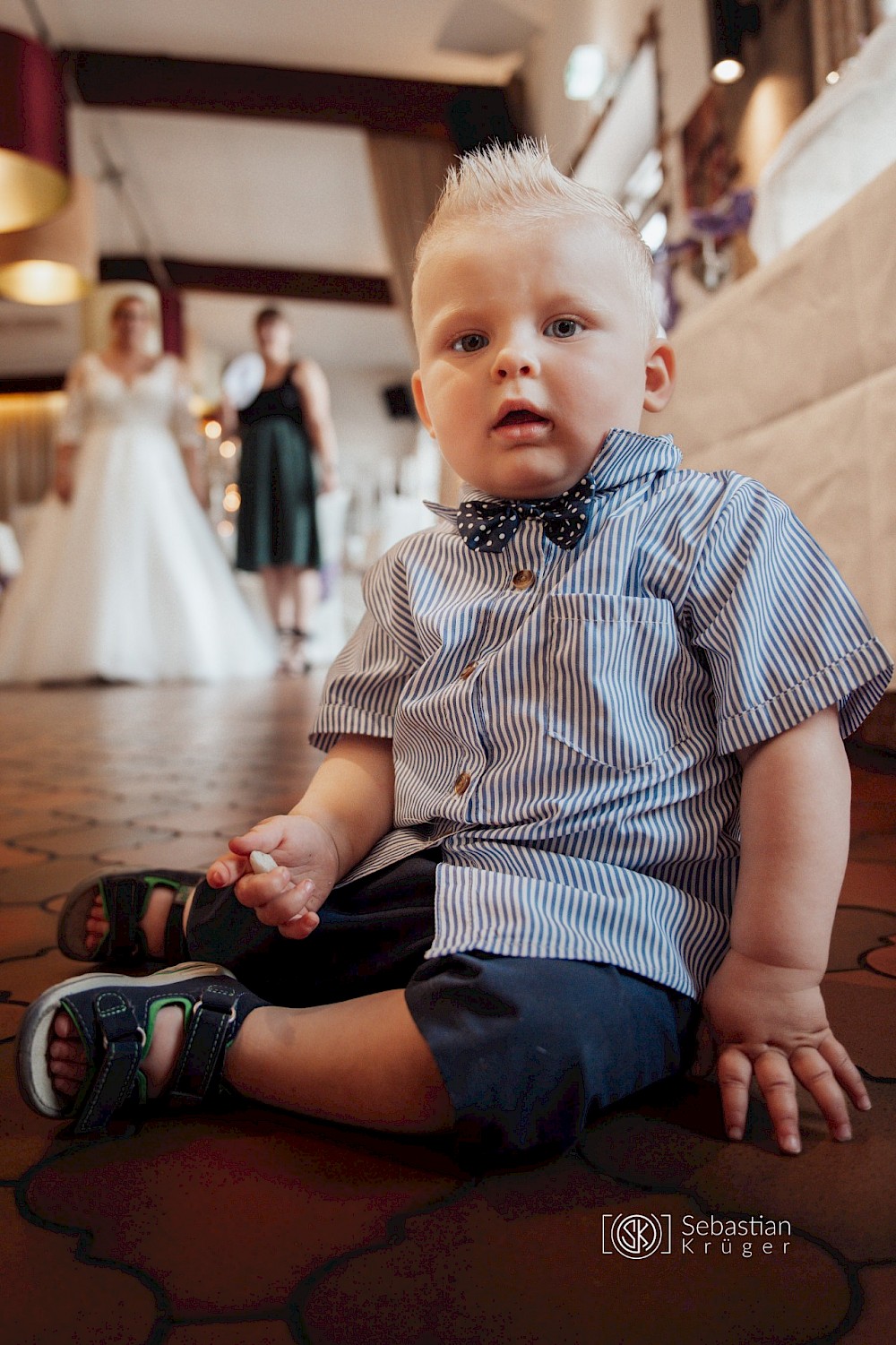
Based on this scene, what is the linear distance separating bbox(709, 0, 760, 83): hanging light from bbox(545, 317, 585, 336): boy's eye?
7.99 ft

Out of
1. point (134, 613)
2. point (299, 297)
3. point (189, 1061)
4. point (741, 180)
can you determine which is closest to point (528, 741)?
point (189, 1061)

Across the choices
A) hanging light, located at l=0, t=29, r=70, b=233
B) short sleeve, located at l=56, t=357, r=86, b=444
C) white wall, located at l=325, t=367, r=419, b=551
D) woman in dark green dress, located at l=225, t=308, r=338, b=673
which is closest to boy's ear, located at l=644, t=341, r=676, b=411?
hanging light, located at l=0, t=29, r=70, b=233

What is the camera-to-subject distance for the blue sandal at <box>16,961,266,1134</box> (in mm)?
475

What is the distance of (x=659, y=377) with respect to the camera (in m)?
0.66

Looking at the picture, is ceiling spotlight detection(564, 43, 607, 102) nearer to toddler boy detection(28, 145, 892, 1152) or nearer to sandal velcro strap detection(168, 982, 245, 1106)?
toddler boy detection(28, 145, 892, 1152)

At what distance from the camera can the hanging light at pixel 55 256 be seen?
12.4ft

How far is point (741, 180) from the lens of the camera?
2645 millimetres

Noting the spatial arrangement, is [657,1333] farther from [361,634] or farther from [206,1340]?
[361,634]

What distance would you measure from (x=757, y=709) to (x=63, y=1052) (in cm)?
38

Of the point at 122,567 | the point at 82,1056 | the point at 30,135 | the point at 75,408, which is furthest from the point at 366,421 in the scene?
the point at 82,1056

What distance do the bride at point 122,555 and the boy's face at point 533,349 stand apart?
4053 millimetres

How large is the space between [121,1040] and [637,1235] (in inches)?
9.8

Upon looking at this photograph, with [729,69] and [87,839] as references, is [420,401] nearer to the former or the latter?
[87,839]

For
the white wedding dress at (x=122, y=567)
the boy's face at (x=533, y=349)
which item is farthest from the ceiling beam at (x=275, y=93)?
the boy's face at (x=533, y=349)
